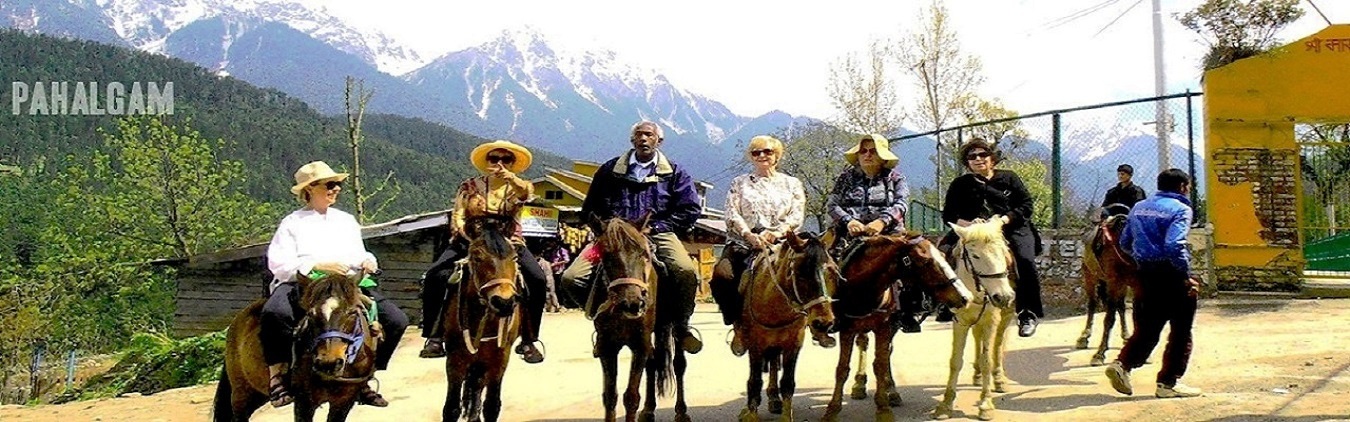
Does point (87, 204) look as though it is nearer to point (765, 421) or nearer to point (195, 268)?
point (195, 268)

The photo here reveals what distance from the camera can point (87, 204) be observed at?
35812 mm

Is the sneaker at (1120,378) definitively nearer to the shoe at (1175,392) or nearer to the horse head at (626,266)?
the shoe at (1175,392)

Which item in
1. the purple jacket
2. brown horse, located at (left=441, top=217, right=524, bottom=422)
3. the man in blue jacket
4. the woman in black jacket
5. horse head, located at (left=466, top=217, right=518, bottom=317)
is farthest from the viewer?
the woman in black jacket

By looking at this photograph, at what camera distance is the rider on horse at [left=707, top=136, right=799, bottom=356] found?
7.12 m

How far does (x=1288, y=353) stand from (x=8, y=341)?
35396mm

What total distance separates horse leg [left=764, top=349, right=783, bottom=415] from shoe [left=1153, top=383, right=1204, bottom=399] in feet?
9.88

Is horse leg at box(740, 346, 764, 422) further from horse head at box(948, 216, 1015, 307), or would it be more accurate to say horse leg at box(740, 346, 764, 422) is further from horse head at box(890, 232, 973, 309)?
horse head at box(948, 216, 1015, 307)

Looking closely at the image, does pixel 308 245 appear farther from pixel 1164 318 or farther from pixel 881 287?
pixel 1164 318

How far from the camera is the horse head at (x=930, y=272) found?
614cm

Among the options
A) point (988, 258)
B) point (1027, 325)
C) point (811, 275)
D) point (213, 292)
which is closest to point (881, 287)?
point (811, 275)

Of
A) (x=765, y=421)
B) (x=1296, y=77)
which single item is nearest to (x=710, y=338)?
(x=765, y=421)

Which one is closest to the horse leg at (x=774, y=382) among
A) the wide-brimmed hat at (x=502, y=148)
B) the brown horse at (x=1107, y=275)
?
the wide-brimmed hat at (x=502, y=148)

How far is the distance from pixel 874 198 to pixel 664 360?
2167 mm

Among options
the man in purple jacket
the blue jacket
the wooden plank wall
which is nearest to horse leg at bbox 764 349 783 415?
the man in purple jacket
